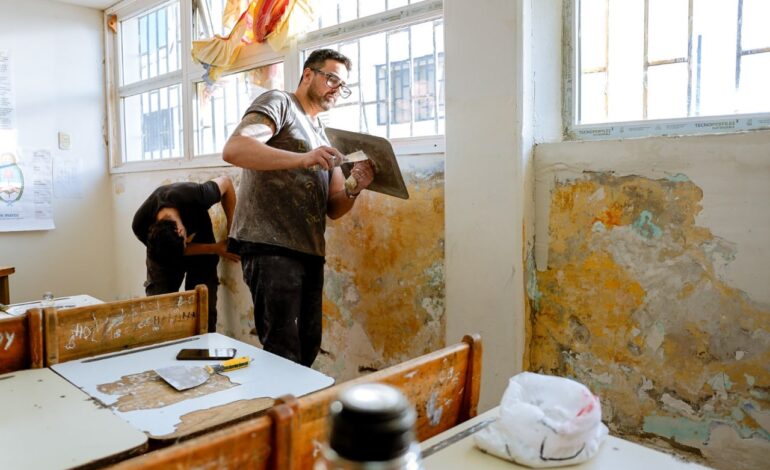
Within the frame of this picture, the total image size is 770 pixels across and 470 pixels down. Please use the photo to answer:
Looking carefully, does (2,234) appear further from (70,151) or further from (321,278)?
(321,278)

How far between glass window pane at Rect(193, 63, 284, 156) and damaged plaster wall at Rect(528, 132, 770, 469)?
6.41ft

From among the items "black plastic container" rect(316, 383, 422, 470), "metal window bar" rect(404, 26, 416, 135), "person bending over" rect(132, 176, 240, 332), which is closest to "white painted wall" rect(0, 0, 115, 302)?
"person bending over" rect(132, 176, 240, 332)

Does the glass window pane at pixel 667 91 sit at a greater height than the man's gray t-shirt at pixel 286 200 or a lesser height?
greater

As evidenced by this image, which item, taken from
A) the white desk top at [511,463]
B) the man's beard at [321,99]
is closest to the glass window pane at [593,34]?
the man's beard at [321,99]

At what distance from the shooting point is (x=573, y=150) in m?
1.91

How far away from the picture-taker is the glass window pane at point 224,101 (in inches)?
130

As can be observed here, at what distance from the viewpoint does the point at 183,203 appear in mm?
3164

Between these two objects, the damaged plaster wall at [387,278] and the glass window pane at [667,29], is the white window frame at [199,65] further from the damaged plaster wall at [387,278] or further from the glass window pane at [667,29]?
the glass window pane at [667,29]

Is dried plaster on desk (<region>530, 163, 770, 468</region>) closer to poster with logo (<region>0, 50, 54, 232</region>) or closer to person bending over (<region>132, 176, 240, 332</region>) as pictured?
person bending over (<region>132, 176, 240, 332</region>)

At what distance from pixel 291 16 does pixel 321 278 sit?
4.63 feet

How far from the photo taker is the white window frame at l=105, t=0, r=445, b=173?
8.09 feet

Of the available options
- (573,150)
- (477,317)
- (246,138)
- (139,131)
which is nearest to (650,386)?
(477,317)

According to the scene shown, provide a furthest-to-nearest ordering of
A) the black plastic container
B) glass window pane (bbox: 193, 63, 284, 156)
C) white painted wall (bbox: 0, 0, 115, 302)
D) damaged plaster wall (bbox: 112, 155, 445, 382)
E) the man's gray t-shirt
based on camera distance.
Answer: white painted wall (bbox: 0, 0, 115, 302)
glass window pane (bbox: 193, 63, 284, 156)
damaged plaster wall (bbox: 112, 155, 445, 382)
the man's gray t-shirt
the black plastic container

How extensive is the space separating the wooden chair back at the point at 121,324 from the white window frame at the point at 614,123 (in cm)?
148
